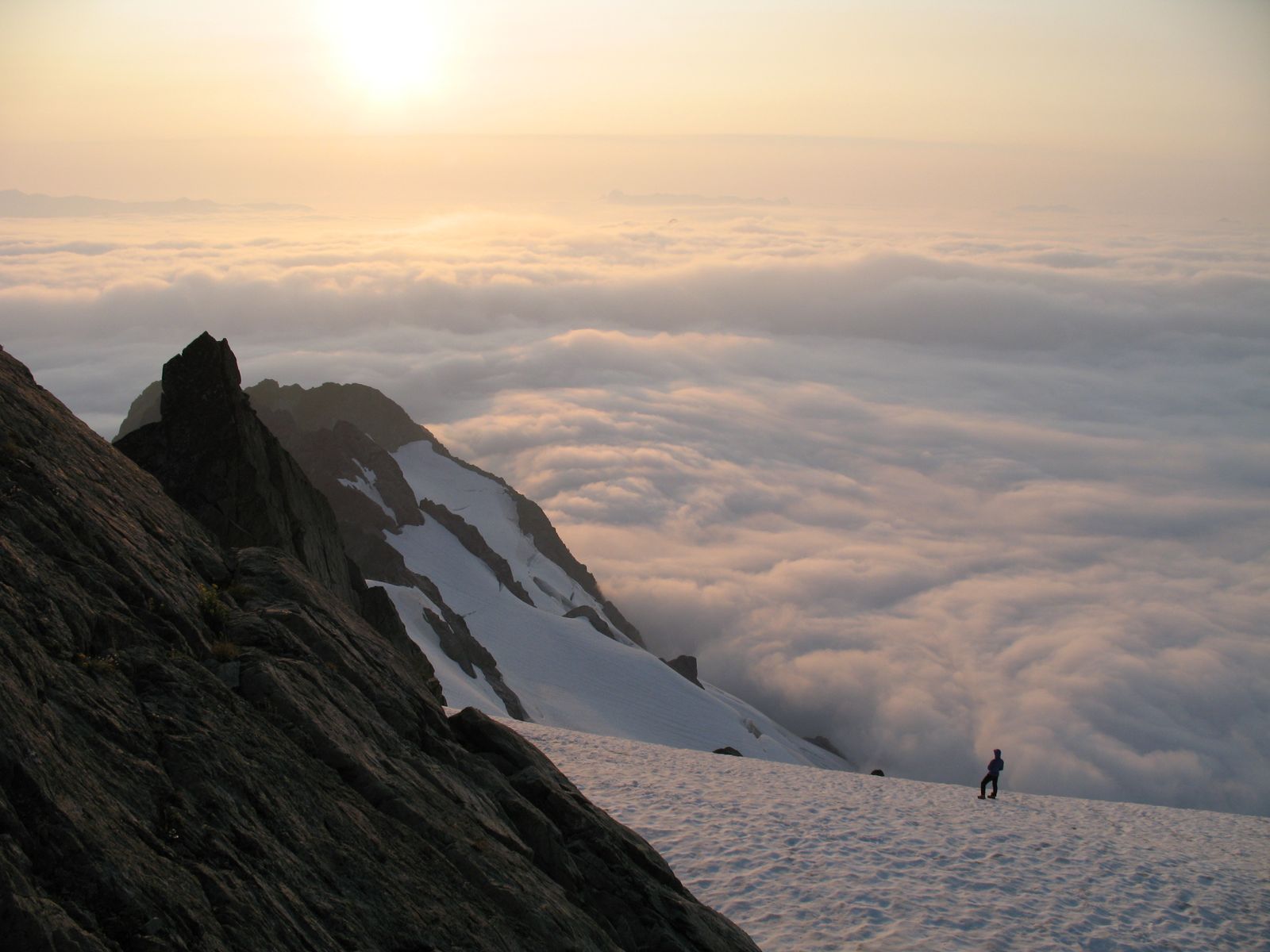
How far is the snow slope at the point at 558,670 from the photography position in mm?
52938

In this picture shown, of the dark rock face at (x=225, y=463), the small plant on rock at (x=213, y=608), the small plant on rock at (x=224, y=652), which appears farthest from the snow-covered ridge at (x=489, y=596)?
the small plant on rock at (x=224, y=652)

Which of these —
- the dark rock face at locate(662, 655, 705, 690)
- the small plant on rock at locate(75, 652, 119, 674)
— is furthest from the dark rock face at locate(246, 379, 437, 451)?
the small plant on rock at locate(75, 652, 119, 674)

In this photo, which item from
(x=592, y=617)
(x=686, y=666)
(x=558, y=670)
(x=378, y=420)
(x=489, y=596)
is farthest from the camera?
(x=378, y=420)

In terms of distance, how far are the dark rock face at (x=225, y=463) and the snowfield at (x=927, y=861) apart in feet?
27.2

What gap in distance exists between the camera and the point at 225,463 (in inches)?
720

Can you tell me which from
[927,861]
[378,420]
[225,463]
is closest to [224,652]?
[225,463]

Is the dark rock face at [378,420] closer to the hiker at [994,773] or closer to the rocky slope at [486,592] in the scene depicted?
the rocky slope at [486,592]

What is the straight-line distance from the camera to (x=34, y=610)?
320 inches

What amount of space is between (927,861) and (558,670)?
4236 centimetres

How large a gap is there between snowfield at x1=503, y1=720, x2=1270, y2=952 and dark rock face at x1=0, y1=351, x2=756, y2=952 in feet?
17.7

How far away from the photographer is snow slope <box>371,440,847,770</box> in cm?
5294

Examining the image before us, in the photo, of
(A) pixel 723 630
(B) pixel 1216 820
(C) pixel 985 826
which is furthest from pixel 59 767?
(A) pixel 723 630

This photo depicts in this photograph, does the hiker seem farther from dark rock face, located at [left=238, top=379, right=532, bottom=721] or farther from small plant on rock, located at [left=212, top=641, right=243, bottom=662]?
dark rock face, located at [left=238, top=379, right=532, bottom=721]

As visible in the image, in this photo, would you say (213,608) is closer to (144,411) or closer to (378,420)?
(144,411)
